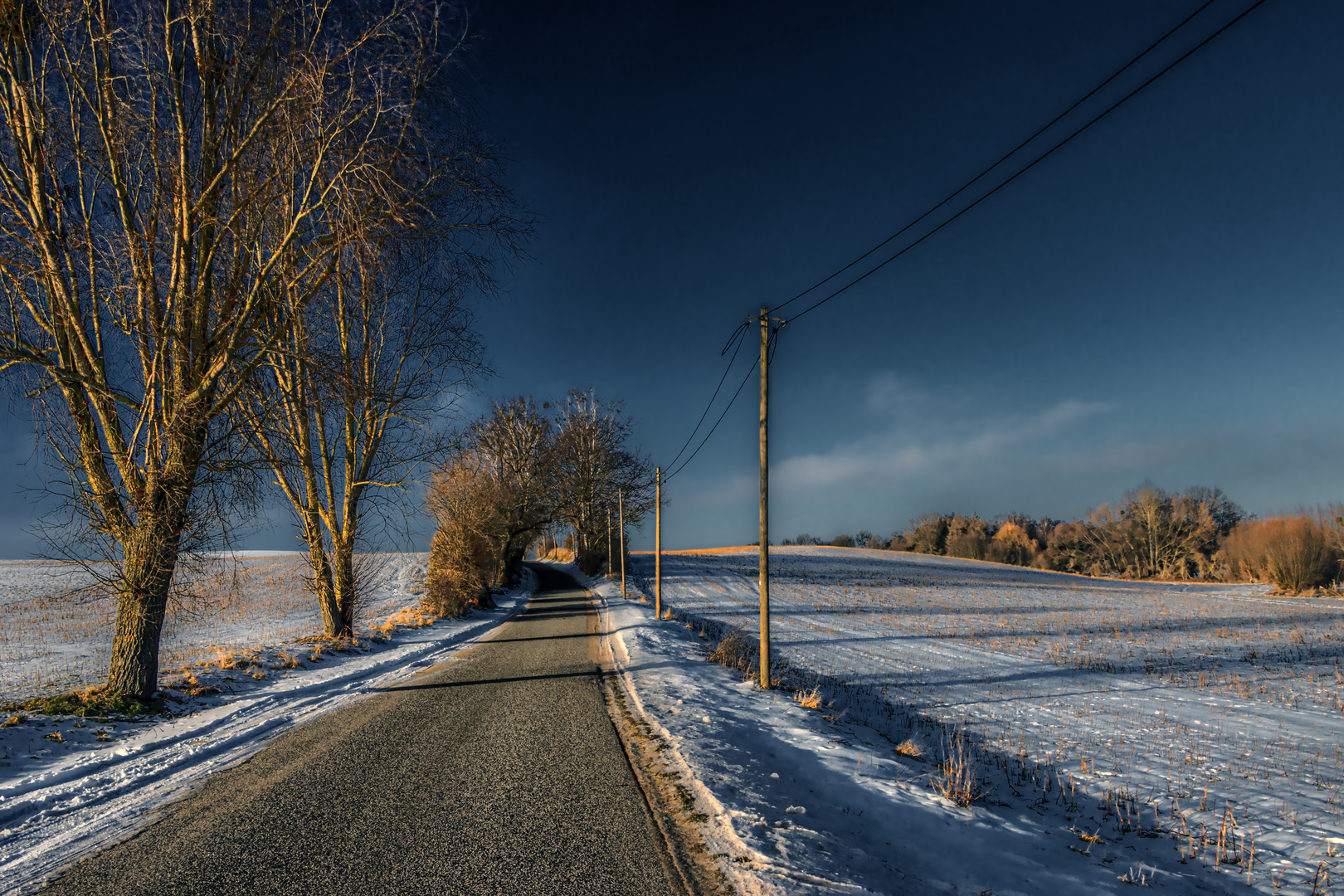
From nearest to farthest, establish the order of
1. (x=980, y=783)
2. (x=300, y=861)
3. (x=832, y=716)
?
1. (x=300, y=861)
2. (x=980, y=783)
3. (x=832, y=716)

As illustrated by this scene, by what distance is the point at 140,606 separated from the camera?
24.1 ft

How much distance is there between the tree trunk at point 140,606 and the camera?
7.28 meters

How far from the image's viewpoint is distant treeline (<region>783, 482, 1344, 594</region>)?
37219 mm

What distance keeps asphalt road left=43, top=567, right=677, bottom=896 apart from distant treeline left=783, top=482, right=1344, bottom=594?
171ft

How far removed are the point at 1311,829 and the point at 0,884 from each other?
10672 mm

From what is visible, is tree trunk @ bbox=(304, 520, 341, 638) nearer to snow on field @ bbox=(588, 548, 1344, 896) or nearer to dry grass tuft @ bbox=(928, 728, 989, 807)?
snow on field @ bbox=(588, 548, 1344, 896)

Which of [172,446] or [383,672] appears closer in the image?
[172,446]

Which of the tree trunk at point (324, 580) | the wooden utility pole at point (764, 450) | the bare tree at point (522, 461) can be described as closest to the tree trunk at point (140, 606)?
the tree trunk at point (324, 580)

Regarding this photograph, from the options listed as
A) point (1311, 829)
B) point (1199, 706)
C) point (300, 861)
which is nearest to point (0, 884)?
point (300, 861)

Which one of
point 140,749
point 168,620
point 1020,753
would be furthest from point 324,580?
point 1020,753

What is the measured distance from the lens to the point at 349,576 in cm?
1397

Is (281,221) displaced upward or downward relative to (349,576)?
upward

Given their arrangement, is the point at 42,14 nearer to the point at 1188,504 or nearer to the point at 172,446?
the point at 172,446

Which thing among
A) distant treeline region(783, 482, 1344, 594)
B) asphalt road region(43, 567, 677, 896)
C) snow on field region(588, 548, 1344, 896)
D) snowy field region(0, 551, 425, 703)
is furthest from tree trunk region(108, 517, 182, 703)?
distant treeline region(783, 482, 1344, 594)
